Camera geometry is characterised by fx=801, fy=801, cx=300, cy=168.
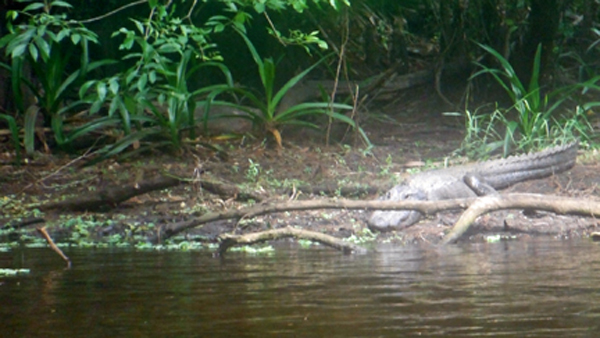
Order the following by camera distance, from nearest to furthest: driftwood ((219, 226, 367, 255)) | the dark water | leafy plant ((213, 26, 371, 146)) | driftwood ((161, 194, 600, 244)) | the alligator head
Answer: the dark water
driftwood ((219, 226, 367, 255))
driftwood ((161, 194, 600, 244))
the alligator head
leafy plant ((213, 26, 371, 146))

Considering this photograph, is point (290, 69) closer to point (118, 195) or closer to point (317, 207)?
point (118, 195)

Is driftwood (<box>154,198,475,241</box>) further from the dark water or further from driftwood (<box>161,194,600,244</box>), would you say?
the dark water

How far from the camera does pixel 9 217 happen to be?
22.2ft

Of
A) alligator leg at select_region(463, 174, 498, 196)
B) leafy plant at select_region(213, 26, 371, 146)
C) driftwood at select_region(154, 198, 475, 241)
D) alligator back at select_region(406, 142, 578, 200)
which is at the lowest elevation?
alligator leg at select_region(463, 174, 498, 196)

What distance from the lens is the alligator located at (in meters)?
7.50

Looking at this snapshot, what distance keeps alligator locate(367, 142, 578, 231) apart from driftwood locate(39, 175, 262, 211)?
52.1 inches

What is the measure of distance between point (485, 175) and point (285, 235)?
12.5 ft

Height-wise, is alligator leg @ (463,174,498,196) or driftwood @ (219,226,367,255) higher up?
driftwood @ (219,226,367,255)

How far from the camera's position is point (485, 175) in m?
8.08

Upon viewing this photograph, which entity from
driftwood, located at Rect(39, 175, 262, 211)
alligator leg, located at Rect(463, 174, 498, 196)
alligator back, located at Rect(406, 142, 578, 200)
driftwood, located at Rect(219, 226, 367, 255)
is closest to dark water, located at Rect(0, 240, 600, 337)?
driftwood, located at Rect(219, 226, 367, 255)

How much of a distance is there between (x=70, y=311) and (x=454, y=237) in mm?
2937

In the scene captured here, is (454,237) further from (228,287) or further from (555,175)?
(555,175)

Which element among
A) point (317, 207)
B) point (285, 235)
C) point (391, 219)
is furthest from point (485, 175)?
point (285, 235)

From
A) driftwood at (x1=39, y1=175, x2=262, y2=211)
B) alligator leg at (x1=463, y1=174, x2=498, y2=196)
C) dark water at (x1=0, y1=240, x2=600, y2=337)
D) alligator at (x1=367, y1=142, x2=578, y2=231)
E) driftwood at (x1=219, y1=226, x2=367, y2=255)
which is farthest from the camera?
alligator leg at (x1=463, y1=174, x2=498, y2=196)
